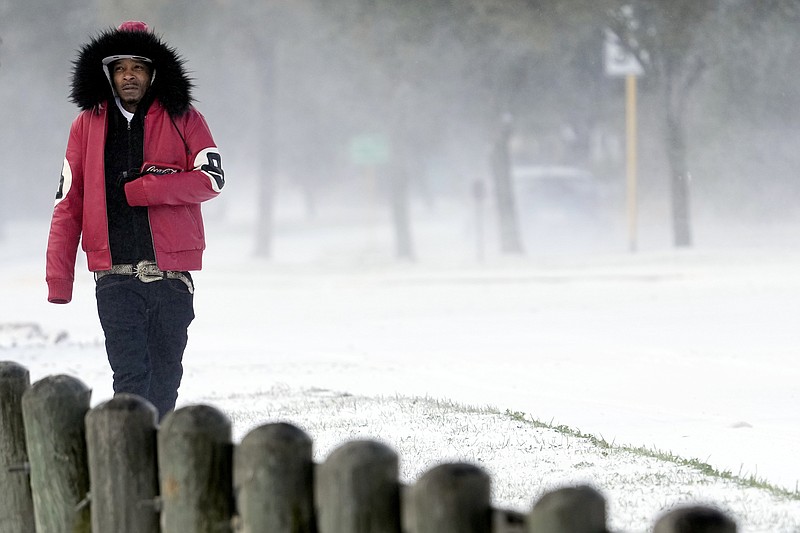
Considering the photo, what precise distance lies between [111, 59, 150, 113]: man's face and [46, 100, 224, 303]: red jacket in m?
0.07

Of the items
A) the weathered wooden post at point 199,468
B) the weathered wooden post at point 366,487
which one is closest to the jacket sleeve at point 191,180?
the weathered wooden post at point 199,468

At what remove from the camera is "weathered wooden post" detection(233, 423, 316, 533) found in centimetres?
243

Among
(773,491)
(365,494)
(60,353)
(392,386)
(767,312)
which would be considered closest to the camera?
(365,494)

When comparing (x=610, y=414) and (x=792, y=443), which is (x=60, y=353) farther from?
(x=792, y=443)

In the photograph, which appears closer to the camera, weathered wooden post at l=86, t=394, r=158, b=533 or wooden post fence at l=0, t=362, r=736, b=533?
wooden post fence at l=0, t=362, r=736, b=533

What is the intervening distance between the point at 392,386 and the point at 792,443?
3.02 metres

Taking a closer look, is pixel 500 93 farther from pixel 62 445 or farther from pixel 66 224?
pixel 62 445

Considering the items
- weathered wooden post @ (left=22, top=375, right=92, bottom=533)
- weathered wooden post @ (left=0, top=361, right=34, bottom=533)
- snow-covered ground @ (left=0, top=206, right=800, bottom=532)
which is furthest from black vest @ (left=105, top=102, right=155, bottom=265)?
weathered wooden post @ (left=22, top=375, right=92, bottom=533)

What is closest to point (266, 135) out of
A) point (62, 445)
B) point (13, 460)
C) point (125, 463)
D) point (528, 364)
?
point (528, 364)

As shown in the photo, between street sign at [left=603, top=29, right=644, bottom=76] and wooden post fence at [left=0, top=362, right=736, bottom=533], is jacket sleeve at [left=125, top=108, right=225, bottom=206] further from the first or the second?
street sign at [left=603, top=29, right=644, bottom=76]

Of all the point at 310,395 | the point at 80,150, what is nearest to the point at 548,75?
the point at 310,395

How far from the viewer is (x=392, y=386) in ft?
26.9

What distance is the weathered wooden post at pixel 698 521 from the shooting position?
188 cm

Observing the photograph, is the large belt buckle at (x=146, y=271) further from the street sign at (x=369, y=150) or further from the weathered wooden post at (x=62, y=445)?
the street sign at (x=369, y=150)
